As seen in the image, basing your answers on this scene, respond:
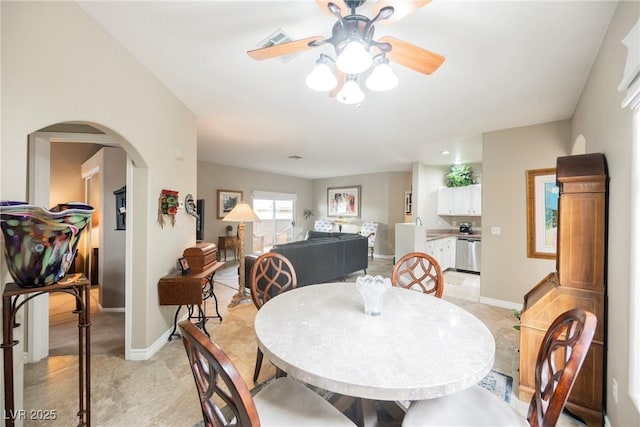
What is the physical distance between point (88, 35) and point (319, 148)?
3.50m

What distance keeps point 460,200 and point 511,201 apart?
2.49 m

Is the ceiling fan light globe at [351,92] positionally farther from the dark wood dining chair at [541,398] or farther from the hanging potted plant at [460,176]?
the hanging potted plant at [460,176]

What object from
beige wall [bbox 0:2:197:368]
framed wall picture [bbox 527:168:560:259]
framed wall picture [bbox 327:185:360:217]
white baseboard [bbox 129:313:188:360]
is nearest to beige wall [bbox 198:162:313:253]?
framed wall picture [bbox 327:185:360:217]

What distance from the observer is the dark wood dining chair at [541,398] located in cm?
87

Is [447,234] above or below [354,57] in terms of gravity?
below

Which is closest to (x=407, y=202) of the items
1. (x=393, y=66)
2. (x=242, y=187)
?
(x=242, y=187)

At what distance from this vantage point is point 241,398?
29.9 inches

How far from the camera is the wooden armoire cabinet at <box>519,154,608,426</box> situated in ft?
5.41

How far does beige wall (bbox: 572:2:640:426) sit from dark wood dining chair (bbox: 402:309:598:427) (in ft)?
2.14

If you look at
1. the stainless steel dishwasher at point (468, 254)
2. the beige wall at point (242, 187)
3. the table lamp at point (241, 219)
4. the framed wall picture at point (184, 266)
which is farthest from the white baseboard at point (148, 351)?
the stainless steel dishwasher at point (468, 254)

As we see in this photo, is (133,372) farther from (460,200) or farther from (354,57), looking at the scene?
(460,200)

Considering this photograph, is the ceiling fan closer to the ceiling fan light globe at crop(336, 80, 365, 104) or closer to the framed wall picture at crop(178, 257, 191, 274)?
the ceiling fan light globe at crop(336, 80, 365, 104)

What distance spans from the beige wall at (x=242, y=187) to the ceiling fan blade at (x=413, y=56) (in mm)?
5789

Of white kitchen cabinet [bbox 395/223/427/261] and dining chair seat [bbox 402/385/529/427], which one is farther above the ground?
white kitchen cabinet [bbox 395/223/427/261]
